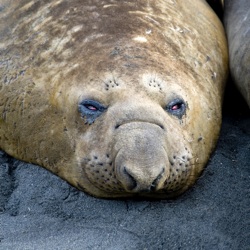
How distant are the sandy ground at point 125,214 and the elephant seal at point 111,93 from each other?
80 millimetres

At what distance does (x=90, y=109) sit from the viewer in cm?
467

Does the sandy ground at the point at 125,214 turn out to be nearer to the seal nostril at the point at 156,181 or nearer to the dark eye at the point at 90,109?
the seal nostril at the point at 156,181

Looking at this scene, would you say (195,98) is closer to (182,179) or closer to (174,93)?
(174,93)

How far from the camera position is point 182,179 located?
4.64m

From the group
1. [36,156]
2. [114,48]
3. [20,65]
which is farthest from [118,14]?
[36,156]

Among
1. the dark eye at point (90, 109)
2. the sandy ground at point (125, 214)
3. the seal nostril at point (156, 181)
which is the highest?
the dark eye at point (90, 109)

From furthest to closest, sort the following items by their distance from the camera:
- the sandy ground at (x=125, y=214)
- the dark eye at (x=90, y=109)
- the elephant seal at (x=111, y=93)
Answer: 1. the dark eye at (x=90, y=109)
2. the elephant seal at (x=111, y=93)
3. the sandy ground at (x=125, y=214)

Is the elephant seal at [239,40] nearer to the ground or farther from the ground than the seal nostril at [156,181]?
nearer to the ground

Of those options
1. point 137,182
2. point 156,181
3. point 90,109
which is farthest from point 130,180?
point 90,109

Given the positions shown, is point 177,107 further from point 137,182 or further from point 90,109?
point 137,182

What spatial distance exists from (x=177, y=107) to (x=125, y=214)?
709 millimetres

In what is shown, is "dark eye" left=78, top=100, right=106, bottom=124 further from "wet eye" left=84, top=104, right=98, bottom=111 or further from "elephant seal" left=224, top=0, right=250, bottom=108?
"elephant seal" left=224, top=0, right=250, bottom=108

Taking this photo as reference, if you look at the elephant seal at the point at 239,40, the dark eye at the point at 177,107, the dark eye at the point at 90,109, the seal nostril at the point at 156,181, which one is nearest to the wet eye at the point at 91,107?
the dark eye at the point at 90,109

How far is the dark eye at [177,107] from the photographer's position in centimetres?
468
